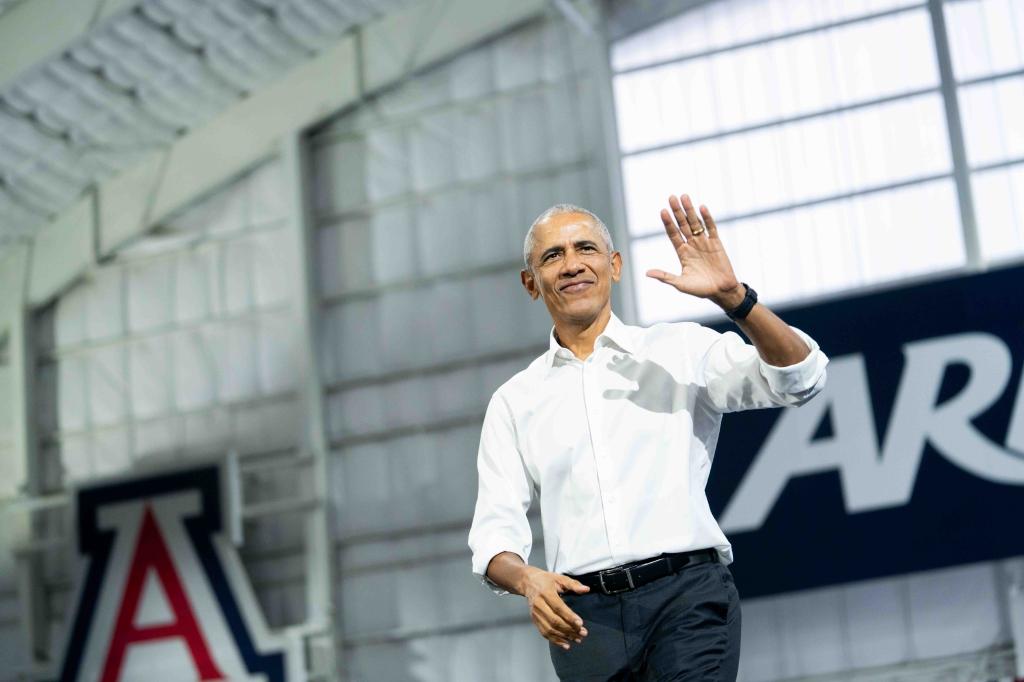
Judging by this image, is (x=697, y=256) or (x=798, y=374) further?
(x=697, y=256)

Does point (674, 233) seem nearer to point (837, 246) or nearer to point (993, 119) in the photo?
point (837, 246)

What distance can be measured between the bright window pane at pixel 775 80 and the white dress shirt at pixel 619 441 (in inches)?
393

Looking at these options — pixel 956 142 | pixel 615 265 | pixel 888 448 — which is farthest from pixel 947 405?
pixel 615 265

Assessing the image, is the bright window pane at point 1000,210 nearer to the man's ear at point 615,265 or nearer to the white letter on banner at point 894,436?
the white letter on banner at point 894,436

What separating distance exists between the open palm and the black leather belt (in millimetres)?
517

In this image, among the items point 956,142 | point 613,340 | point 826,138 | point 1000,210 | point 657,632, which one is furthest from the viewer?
point 826,138

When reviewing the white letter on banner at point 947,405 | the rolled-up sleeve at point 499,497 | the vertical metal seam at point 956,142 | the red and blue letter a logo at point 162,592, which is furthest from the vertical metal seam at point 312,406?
the rolled-up sleeve at point 499,497

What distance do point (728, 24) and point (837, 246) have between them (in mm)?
2381

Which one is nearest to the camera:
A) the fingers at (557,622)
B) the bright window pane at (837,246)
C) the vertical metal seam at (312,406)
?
the fingers at (557,622)

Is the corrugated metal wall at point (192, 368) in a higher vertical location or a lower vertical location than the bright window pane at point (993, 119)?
lower

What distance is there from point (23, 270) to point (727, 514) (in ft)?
26.4

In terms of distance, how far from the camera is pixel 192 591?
1284cm

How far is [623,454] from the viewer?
8.80 ft

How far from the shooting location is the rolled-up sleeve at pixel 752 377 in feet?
8.25
